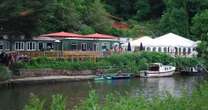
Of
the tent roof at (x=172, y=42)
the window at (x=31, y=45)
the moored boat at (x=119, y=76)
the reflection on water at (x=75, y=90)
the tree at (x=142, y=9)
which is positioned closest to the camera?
the reflection on water at (x=75, y=90)

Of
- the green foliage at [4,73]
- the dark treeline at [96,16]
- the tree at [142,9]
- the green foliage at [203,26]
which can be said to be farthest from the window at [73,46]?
the tree at [142,9]

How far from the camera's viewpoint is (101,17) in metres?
86.5

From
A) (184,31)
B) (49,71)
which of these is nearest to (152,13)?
(184,31)

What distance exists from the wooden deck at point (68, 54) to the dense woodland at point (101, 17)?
2500mm

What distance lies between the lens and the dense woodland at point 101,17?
55.2 metres

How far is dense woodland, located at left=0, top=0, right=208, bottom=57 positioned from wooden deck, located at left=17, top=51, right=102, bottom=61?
2.50 m

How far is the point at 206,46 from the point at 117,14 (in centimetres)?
9104

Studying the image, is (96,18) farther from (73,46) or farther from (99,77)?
(99,77)

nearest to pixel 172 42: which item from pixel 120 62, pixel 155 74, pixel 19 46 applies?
pixel 155 74

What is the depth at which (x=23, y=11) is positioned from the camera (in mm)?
55219

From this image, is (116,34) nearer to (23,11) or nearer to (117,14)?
(117,14)

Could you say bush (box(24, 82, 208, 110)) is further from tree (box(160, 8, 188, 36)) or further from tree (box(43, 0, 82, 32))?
tree (box(160, 8, 188, 36))

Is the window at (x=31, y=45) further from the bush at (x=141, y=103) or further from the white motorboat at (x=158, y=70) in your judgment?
the bush at (x=141, y=103)

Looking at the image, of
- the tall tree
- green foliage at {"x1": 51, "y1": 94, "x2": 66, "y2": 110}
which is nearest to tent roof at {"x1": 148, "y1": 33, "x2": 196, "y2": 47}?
the tall tree
